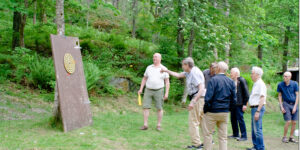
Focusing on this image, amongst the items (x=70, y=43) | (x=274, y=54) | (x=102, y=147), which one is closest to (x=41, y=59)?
(x=70, y=43)

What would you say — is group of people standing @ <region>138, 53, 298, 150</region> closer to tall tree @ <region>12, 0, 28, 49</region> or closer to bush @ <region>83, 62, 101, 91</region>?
bush @ <region>83, 62, 101, 91</region>

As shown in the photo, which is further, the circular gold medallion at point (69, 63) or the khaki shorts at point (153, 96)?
the khaki shorts at point (153, 96)

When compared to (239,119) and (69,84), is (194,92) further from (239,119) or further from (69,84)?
(69,84)

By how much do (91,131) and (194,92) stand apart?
264 centimetres

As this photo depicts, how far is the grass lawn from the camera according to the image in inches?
210

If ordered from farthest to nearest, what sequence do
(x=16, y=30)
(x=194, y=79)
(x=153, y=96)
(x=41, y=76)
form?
1. (x=16, y=30)
2. (x=41, y=76)
3. (x=153, y=96)
4. (x=194, y=79)

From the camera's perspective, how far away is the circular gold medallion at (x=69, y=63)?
640 centimetres

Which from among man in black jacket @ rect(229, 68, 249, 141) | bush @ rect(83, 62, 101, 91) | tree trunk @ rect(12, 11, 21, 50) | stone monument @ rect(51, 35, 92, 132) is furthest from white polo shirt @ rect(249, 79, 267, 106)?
tree trunk @ rect(12, 11, 21, 50)

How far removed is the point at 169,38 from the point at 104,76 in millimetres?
4221

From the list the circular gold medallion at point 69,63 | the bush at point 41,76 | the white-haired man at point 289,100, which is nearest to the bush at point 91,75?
the bush at point 41,76

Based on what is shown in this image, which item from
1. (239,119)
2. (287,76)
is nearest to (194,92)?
(239,119)

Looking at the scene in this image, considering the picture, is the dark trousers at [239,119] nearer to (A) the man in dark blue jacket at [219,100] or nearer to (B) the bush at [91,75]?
(A) the man in dark blue jacket at [219,100]

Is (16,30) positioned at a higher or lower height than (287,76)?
higher

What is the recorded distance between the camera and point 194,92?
5391 mm
